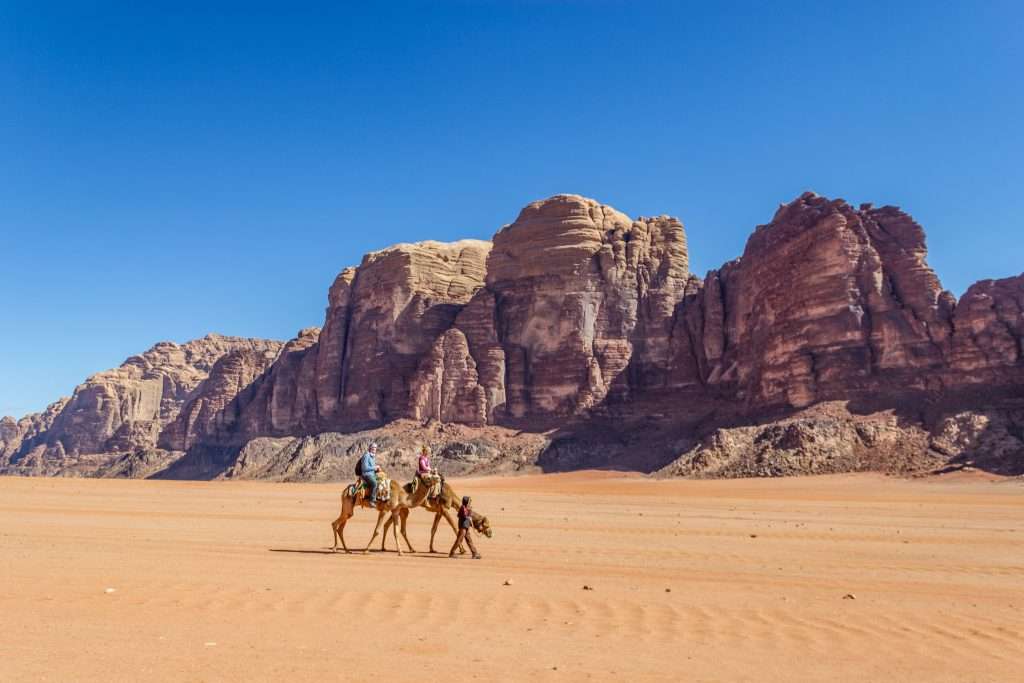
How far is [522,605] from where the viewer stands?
424 inches

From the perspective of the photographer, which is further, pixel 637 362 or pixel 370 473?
pixel 637 362

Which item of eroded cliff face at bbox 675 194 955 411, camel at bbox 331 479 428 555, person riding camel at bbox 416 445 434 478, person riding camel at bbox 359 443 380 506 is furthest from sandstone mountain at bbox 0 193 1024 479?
person riding camel at bbox 359 443 380 506

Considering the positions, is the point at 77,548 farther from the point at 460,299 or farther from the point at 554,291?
the point at 460,299

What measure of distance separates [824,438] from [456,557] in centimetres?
4768

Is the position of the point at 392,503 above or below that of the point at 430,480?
below

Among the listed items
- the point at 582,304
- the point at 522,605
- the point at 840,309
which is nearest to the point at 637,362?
the point at 582,304

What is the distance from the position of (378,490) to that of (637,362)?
247ft

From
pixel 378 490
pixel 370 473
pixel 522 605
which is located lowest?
pixel 522 605

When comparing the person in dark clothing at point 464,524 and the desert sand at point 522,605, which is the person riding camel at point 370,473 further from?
A: the person in dark clothing at point 464,524

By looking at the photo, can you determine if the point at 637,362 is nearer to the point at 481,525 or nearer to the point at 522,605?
the point at 481,525

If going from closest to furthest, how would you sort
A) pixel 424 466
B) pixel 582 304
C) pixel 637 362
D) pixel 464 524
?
pixel 464 524
pixel 424 466
pixel 637 362
pixel 582 304

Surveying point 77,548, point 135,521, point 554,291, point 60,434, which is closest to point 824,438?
point 554,291

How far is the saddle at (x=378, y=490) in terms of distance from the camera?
17797mm

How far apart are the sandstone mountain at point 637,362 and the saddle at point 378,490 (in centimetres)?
4436
